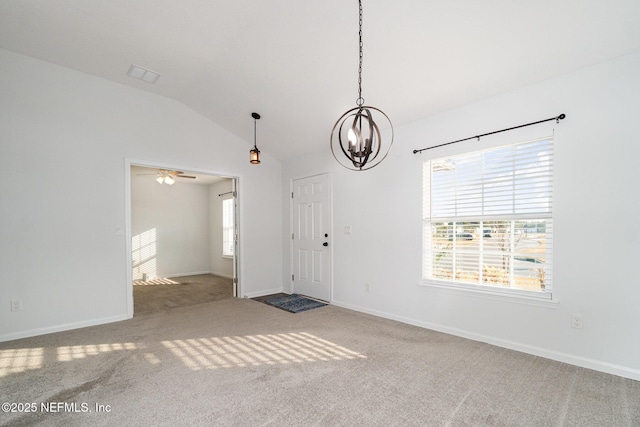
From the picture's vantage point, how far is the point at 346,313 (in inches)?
171

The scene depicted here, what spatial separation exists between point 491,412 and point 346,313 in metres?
2.48

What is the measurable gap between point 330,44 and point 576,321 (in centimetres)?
344

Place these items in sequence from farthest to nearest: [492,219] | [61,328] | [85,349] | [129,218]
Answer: [129,218] < [61,328] < [492,219] < [85,349]

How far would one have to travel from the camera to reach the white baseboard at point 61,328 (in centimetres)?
338

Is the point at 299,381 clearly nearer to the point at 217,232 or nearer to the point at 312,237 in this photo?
Answer: the point at 312,237

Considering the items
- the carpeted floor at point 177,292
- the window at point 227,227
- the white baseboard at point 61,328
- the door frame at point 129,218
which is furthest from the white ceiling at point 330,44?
the window at point 227,227

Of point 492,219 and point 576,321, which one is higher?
point 492,219

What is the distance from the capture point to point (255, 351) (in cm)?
303

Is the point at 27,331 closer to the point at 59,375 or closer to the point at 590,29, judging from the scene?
the point at 59,375

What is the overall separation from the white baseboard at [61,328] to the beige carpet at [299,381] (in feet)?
0.41

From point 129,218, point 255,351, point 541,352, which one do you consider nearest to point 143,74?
point 129,218

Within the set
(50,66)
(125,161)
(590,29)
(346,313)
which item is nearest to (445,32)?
(590,29)

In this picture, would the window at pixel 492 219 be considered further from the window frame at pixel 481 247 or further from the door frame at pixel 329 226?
the door frame at pixel 329 226

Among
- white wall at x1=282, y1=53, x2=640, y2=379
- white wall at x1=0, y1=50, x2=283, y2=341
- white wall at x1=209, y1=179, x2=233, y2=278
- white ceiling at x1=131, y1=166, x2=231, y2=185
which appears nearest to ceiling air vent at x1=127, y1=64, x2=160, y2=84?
white wall at x1=0, y1=50, x2=283, y2=341
